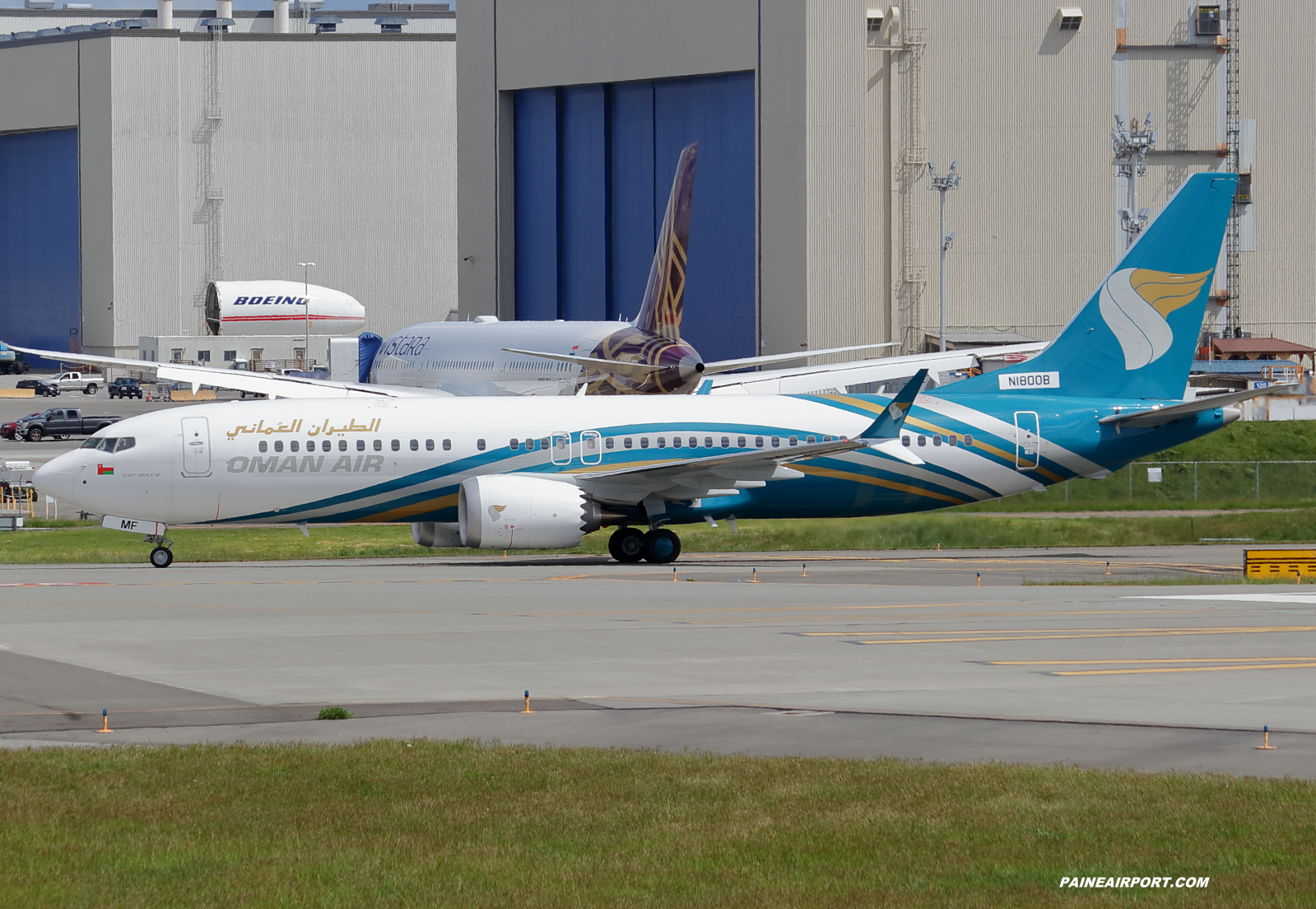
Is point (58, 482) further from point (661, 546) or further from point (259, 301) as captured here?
point (259, 301)

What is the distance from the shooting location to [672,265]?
71.0 m

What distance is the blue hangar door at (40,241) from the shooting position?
6004 inches

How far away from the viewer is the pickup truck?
85.1 metres

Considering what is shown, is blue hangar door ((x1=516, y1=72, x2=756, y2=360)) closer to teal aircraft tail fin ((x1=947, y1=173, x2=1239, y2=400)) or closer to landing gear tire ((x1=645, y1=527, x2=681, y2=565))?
teal aircraft tail fin ((x1=947, y1=173, x2=1239, y2=400))

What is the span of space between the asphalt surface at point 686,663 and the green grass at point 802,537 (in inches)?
282

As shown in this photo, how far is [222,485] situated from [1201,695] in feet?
78.4

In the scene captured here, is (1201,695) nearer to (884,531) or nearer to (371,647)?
(371,647)

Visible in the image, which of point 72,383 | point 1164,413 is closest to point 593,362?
point 1164,413

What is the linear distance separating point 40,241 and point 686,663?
148m

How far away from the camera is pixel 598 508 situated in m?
37.9

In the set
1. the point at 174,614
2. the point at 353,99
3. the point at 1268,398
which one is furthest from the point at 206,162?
the point at 174,614

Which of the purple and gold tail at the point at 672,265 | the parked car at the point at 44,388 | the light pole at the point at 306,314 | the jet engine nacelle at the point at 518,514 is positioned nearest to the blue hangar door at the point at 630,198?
the light pole at the point at 306,314

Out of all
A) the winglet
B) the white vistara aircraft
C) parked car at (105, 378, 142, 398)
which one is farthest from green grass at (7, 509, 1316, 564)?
parked car at (105, 378, 142, 398)

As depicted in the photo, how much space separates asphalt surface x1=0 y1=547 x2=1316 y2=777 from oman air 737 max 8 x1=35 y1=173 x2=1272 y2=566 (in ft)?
8.03
